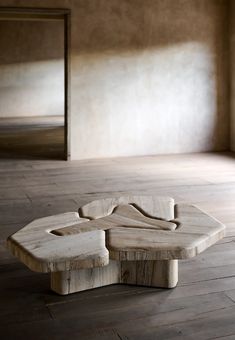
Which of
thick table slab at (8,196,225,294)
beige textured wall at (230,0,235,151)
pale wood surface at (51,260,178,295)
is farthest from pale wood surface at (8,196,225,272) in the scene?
beige textured wall at (230,0,235,151)

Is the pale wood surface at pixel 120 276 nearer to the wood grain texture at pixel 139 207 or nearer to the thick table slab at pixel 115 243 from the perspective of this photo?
the thick table slab at pixel 115 243

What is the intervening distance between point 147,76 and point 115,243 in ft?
16.7

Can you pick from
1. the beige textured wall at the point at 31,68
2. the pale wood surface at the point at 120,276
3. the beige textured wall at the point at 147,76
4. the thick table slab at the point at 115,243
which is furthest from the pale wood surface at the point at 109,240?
the beige textured wall at the point at 31,68

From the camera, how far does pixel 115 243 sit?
249 centimetres

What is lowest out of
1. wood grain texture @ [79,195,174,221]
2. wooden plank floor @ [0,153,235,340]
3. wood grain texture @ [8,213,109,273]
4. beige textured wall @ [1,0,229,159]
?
wooden plank floor @ [0,153,235,340]

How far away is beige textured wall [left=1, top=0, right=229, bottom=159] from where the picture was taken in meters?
6.87

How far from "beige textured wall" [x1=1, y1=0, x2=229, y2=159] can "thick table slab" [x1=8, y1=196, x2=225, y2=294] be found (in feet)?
13.4

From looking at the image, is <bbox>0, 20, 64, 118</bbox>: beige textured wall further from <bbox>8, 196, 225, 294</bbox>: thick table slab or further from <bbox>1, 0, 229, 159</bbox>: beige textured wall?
<bbox>8, 196, 225, 294</bbox>: thick table slab

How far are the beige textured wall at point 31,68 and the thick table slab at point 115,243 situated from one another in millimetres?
11021

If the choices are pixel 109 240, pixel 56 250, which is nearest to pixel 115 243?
pixel 109 240

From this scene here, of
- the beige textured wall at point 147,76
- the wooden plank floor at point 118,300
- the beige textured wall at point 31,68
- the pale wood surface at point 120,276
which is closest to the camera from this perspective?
the wooden plank floor at point 118,300

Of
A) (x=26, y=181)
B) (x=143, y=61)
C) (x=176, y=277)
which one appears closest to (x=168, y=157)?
(x=143, y=61)

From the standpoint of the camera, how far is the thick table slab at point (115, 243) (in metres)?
2.38

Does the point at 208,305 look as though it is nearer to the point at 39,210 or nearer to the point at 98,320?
the point at 98,320
